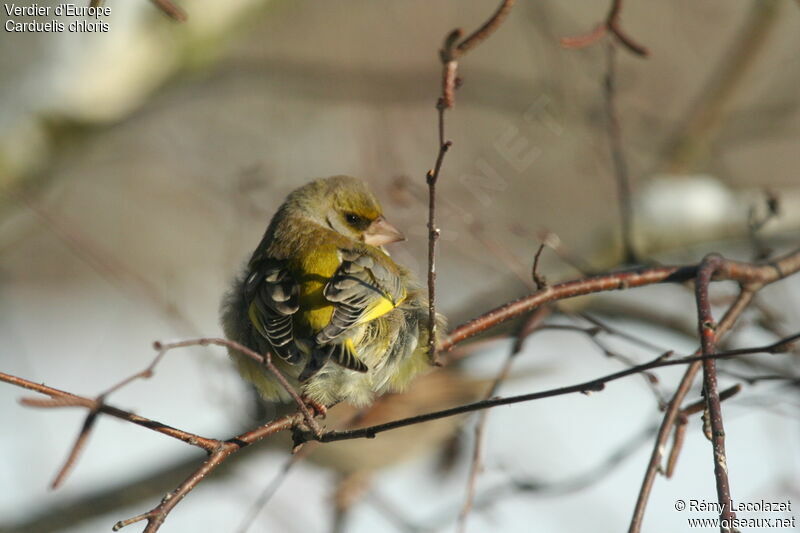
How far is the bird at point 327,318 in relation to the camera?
3002mm

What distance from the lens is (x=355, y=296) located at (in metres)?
3.08

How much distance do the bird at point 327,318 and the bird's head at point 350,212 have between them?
17 centimetres

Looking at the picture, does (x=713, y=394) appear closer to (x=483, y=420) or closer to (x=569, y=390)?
(x=569, y=390)

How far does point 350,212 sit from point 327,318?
2.97 feet

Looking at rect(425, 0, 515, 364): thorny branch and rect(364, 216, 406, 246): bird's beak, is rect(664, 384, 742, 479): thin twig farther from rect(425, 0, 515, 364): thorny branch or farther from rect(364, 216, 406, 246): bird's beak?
rect(364, 216, 406, 246): bird's beak

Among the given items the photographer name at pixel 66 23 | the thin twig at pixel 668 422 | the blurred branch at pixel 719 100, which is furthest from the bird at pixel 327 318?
the blurred branch at pixel 719 100

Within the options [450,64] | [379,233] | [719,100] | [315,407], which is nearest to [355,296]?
[315,407]

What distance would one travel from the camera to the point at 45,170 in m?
5.12

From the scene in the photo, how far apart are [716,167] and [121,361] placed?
6865mm

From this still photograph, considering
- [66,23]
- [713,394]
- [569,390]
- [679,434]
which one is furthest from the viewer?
[66,23]

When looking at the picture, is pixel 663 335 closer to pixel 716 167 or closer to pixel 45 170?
pixel 716 167

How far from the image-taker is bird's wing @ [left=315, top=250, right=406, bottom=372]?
2947 millimetres

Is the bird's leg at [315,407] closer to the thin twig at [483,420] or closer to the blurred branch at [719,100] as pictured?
the thin twig at [483,420]

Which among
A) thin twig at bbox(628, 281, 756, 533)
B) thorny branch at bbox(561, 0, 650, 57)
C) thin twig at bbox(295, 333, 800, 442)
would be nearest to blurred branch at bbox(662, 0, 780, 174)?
thorny branch at bbox(561, 0, 650, 57)
